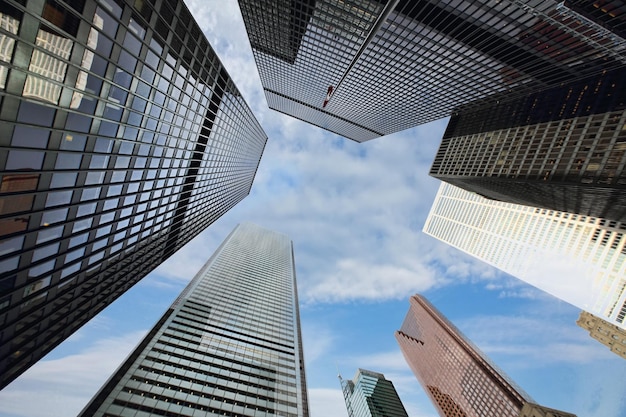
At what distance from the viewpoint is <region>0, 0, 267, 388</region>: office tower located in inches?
682

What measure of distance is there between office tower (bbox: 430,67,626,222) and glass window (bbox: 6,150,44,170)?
8311cm

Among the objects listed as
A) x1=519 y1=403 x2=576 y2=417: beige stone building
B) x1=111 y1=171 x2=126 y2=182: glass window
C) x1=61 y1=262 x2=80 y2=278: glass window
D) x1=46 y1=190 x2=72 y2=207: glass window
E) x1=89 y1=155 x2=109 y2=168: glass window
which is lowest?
x1=519 y1=403 x2=576 y2=417: beige stone building

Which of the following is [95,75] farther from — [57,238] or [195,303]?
[195,303]

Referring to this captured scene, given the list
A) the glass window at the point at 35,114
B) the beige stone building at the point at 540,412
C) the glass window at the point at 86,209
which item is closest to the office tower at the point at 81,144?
the glass window at the point at 35,114

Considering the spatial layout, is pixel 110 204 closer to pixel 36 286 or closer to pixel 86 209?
pixel 86 209

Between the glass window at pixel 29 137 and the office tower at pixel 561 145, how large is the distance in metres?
82.7

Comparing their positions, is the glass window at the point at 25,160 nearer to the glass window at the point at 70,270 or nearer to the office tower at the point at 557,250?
the glass window at the point at 70,270

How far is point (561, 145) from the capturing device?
2913 inches

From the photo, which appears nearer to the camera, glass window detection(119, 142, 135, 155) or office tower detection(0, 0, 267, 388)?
office tower detection(0, 0, 267, 388)

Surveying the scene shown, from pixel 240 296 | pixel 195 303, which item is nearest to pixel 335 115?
pixel 240 296

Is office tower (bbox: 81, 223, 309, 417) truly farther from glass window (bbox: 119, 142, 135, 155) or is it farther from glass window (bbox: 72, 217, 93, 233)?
glass window (bbox: 119, 142, 135, 155)

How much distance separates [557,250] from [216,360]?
145670 millimetres

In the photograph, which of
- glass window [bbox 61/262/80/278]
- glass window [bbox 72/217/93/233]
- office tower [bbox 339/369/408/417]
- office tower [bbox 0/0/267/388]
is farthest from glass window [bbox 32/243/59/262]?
office tower [bbox 339/369/408/417]

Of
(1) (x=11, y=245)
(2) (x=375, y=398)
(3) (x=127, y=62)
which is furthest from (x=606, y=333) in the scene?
(1) (x=11, y=245)
